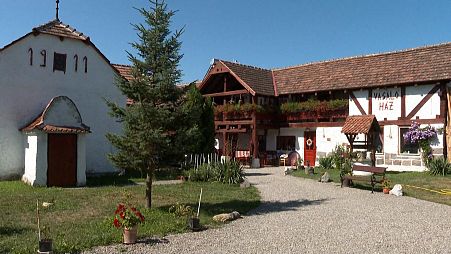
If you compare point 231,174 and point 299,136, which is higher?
point 299,136

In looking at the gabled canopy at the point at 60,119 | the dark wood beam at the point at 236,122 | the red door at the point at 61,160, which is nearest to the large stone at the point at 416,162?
the dark wood beam at the point at 236,122

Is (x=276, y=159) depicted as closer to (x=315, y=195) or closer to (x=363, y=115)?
(x=363, y=115)

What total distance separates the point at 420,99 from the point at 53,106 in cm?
1760

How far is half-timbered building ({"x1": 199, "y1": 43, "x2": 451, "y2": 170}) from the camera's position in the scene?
21.8 m

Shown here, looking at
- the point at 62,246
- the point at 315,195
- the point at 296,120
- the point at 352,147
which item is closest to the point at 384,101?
the point at 352,147

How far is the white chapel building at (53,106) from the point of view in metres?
16.3

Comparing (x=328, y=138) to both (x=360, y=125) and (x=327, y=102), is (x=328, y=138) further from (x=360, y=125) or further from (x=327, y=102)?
(x=360, y=125)

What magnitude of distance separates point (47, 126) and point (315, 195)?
1018 centimetres

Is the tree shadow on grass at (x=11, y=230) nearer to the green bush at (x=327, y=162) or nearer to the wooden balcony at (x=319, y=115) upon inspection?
the green bush at (x=327, y=162)

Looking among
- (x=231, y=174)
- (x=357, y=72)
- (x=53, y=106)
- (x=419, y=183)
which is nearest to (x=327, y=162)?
(x=357, y=72)

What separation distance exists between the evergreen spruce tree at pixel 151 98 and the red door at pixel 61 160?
614 centimetres

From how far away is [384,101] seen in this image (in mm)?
23359

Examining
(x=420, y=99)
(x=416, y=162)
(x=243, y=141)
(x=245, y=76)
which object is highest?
(x=245, y=76)

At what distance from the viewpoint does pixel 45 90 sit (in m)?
18.2
